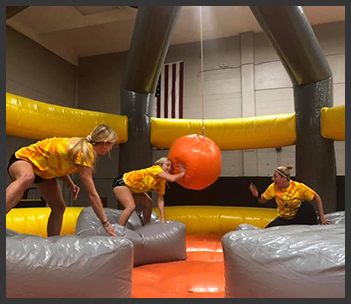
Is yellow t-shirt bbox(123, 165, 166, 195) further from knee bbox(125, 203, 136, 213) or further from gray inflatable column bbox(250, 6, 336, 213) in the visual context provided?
gray inflatable column bbox(250, 6, 336, 213)

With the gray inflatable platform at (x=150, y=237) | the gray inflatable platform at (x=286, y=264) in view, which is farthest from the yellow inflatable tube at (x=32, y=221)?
the gray inflatable platform at (x=286, y=264)

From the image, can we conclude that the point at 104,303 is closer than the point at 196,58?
Yes

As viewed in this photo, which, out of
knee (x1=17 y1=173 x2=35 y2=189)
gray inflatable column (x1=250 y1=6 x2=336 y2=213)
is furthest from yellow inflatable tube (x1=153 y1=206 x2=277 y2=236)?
knee (x1=17 y1=173 x2=35 y2=189)

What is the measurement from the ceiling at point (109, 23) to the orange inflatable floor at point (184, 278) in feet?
13.4

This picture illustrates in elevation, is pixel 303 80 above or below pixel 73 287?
above

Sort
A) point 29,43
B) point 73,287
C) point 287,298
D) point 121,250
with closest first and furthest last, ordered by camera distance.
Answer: point 287,298 → point 73,287 → point 121,250 → point 29,43

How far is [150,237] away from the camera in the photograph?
256cm

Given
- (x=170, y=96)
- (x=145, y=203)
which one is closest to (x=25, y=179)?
(x=145, y=203)

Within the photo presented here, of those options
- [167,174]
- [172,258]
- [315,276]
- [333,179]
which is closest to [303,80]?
[333,179]

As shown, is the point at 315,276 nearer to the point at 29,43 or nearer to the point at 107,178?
the point at 107,178

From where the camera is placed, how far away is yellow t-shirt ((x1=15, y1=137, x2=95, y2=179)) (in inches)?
72.0

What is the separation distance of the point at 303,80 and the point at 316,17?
2857 mm

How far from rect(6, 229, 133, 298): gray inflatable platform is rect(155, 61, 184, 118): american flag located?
484 cm

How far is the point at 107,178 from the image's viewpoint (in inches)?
260
